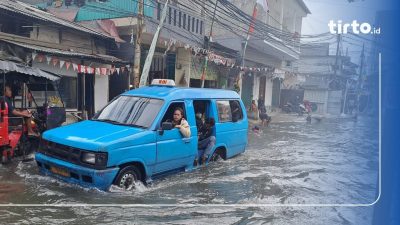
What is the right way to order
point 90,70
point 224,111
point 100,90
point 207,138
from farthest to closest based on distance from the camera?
point 100,90 < point 90,70 < point 224,111 < point 207,138

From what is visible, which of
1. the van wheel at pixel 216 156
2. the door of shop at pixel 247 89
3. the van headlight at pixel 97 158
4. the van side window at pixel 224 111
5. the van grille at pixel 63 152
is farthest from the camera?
the van side window at pixel 224 111

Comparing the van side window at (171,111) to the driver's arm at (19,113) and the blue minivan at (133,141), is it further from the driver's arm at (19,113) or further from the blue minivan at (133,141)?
the driver's arm at (19,113)

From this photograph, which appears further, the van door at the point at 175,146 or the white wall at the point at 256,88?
the white wall at the point at 256,88

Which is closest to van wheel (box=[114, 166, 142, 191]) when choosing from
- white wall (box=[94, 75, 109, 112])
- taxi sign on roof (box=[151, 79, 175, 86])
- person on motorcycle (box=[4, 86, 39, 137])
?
taxi sign on roof (box=[151, 79, 175, 86])

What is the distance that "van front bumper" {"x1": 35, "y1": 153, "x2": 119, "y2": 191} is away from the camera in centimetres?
505

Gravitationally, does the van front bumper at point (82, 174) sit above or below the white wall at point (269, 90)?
below

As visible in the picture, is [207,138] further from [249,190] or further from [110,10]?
[110,10]

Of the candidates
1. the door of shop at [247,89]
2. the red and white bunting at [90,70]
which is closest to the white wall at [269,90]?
the door of shop at [247,89]

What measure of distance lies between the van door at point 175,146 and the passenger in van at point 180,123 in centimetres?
7

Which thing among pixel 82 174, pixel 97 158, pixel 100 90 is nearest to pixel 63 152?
pixel 82 174

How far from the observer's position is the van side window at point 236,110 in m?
8.25

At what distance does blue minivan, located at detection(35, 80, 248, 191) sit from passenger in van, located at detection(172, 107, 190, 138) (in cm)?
6

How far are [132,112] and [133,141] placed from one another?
995mm

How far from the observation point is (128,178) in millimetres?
5465
